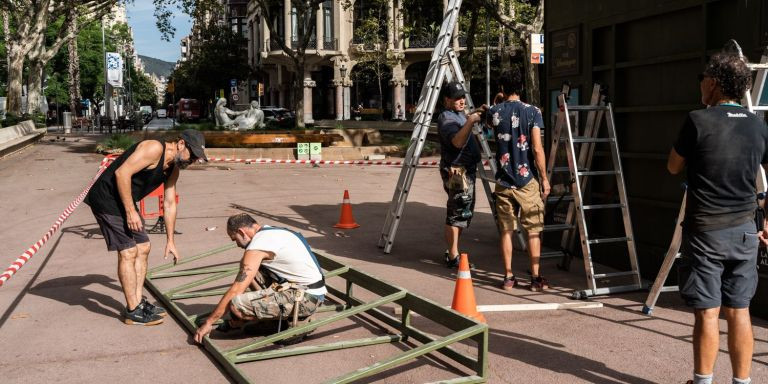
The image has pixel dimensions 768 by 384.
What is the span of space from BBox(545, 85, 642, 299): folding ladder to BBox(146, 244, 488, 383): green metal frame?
192cm

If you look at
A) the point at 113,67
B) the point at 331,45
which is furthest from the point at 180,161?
the point at 331,45

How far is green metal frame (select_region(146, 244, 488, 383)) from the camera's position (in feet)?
15.3

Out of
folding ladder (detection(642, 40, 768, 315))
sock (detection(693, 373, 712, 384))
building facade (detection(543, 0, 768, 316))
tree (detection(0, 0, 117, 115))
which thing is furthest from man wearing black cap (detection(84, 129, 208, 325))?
tree (detection(0, 0, 117, 115))

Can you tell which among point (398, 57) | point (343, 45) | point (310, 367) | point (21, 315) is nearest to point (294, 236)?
point (310, 367)

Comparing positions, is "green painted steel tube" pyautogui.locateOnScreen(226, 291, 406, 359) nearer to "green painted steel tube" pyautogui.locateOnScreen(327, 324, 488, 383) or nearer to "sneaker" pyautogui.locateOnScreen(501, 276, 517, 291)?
"green painted steel tube" pyautogui.locateOnScreen(327, 324, 488, 383)

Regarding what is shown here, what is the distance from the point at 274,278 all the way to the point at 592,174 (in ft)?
10.4

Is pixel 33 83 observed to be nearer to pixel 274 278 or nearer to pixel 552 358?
pixel 274 278

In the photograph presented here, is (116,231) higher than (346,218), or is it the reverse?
(116,231)

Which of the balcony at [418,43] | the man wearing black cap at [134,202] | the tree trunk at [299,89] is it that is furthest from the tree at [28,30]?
the man wearing black cap at [134,202]

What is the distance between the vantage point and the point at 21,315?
258 inches

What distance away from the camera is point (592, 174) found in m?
7.11

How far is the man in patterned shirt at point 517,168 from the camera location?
23.4 feet

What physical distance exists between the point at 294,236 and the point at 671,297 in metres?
3.52

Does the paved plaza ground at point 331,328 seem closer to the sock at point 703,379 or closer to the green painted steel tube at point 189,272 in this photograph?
the green painted steel tube at point 189,272
